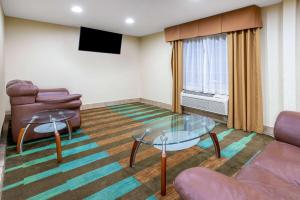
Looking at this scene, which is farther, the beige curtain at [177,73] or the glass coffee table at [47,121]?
the beige curtain at [177,73]

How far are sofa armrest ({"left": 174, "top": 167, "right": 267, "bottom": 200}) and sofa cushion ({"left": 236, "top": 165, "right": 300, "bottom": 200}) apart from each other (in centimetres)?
34

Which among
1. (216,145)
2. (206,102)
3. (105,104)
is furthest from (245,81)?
(105,104)

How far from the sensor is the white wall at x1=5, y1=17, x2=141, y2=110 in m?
3.96

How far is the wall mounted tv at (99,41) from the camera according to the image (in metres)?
4.61

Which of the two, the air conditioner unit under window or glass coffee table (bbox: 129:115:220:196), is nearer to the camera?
glass coffee table (bbox: 129:115:220:196)

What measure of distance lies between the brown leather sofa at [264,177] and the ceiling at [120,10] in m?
2.20

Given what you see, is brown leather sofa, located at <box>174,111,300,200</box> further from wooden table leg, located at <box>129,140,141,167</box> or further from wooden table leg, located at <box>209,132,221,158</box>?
wooden table leg, located at <box>129,140,141,167</box>

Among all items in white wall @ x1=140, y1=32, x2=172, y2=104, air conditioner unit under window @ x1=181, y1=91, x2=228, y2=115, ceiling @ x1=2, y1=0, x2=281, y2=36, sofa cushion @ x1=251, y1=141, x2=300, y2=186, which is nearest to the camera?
sofa cushion @ x1=251, y1=141, x2=300, y2=186

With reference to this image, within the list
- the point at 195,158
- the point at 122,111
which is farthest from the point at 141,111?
the point at 195,158

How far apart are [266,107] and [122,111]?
10.6 feet

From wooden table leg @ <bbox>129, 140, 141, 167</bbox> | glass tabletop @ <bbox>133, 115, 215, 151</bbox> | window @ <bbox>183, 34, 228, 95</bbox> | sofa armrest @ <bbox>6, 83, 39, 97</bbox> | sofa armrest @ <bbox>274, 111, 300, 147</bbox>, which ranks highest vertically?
window @ <bbox>183, 34, 228, 95</bbox>

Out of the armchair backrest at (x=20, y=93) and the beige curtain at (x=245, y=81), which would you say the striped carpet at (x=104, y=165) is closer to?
the beige curtain at (x=245, y=81)

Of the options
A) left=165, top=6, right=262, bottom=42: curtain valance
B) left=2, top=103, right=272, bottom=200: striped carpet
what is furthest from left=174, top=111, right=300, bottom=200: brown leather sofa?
left=165, top=6, right=262, bottom=42: curtain valance

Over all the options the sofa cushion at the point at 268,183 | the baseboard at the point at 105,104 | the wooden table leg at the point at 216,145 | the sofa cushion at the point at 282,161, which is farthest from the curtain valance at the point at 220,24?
the sofa cushion at the point at 268,183
